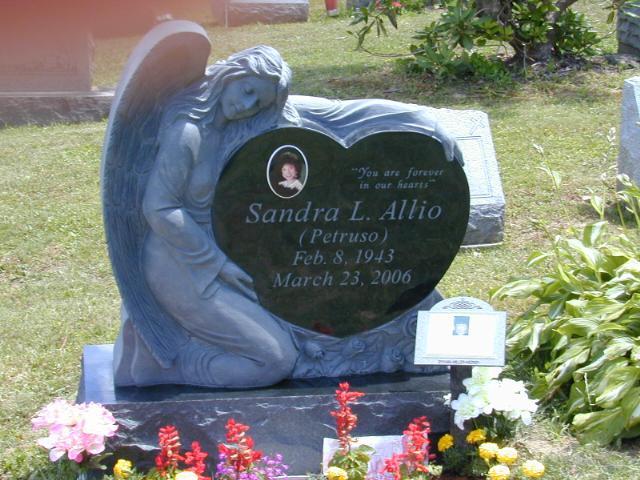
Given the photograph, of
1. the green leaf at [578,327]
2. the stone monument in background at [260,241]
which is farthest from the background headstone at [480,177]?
the stone monument in background at [260,241]

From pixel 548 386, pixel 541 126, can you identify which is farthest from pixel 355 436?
pixel 541 126

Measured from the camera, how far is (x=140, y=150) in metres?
4.22

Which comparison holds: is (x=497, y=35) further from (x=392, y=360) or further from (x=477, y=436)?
(x=477, y=436)

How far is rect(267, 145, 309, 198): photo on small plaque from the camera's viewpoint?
4281 mm

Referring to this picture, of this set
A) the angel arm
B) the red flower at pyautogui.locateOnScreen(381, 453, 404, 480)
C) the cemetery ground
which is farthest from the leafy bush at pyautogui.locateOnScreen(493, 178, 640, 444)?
the angel arm

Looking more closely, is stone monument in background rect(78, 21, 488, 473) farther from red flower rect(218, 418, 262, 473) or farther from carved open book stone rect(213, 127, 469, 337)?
red flower rect(218, 418, 262, 473)

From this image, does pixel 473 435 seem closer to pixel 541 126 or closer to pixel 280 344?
pixel 280 344

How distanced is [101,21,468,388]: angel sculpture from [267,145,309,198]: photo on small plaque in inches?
4.9

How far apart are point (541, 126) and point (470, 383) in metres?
5.62

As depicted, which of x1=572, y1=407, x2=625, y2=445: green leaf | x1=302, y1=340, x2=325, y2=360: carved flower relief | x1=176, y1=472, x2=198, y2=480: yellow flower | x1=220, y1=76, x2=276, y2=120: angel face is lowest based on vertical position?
x1=572, y1=407, x2=625, y2=445: green leaf

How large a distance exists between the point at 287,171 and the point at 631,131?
4.08m

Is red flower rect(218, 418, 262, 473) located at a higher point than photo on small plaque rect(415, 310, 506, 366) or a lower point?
lower

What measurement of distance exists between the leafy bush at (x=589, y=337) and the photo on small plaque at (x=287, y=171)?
4.68ft

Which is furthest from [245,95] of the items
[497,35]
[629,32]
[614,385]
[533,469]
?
[629,32]
